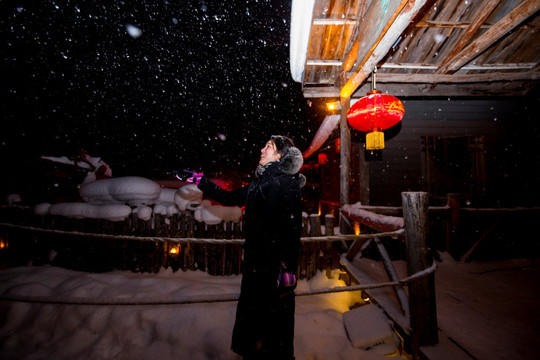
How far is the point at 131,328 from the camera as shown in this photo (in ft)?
9.36

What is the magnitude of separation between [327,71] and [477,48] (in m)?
2.74

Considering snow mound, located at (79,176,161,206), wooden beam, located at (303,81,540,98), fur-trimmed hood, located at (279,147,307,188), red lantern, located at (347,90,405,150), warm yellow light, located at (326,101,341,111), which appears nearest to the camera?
fur-trimmed hood, located at (279,147,307,188)

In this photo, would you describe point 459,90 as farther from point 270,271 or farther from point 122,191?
point 122,191

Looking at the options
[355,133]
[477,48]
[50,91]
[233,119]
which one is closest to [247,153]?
[233,119]

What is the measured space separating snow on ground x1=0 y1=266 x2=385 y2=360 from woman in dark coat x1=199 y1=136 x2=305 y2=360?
3.22 ft

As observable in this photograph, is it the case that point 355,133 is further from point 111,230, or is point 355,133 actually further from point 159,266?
point 111,230

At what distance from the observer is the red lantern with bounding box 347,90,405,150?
386 centimetres

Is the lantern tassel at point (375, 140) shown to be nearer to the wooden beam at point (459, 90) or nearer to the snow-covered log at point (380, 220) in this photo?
the snow-covered log at point (380, 220)

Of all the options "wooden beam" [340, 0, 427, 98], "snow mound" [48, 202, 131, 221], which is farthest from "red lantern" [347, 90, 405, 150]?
"snow mound" [48, 202, 131, 221]

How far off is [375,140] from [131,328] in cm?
501

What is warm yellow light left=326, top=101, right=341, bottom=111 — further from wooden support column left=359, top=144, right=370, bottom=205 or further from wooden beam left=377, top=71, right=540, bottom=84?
wooden support column left=359, top=144, right=370, bottom=205

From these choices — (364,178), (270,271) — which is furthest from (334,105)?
(270,271)

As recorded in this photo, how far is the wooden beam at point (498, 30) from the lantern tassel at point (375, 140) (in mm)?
1940

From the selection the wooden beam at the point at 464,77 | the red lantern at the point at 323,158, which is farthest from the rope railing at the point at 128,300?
the red lantern at the point at 323,158
